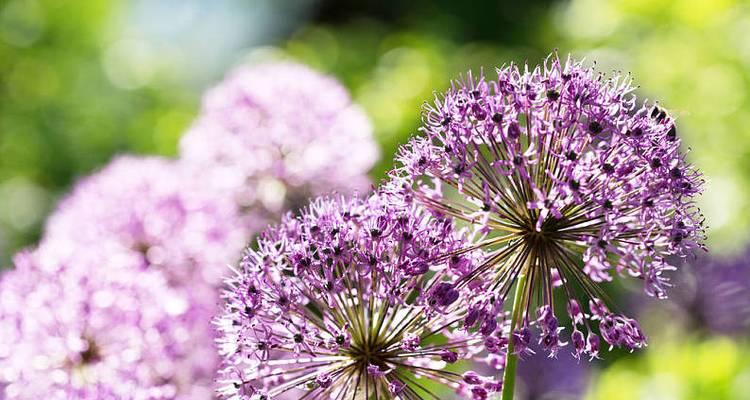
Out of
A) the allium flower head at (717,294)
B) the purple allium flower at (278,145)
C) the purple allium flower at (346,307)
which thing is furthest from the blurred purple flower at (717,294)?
the purple allium flower at (346,307)

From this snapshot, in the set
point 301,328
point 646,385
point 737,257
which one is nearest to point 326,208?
point 301,328

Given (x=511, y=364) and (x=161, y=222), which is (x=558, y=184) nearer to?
(x=511, y=364)

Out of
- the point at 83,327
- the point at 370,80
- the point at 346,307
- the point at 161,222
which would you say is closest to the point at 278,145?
the point at 161,222

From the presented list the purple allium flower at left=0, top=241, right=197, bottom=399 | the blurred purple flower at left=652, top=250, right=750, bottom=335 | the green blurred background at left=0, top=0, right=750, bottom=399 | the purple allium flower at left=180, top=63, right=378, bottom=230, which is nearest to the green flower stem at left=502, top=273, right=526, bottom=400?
the purple allium flower at left=0, top=241, right=197, bottom=399

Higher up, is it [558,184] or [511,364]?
[558,184]

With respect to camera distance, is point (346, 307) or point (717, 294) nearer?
point (346, 307)

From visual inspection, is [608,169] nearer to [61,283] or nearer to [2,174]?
[61,283]
